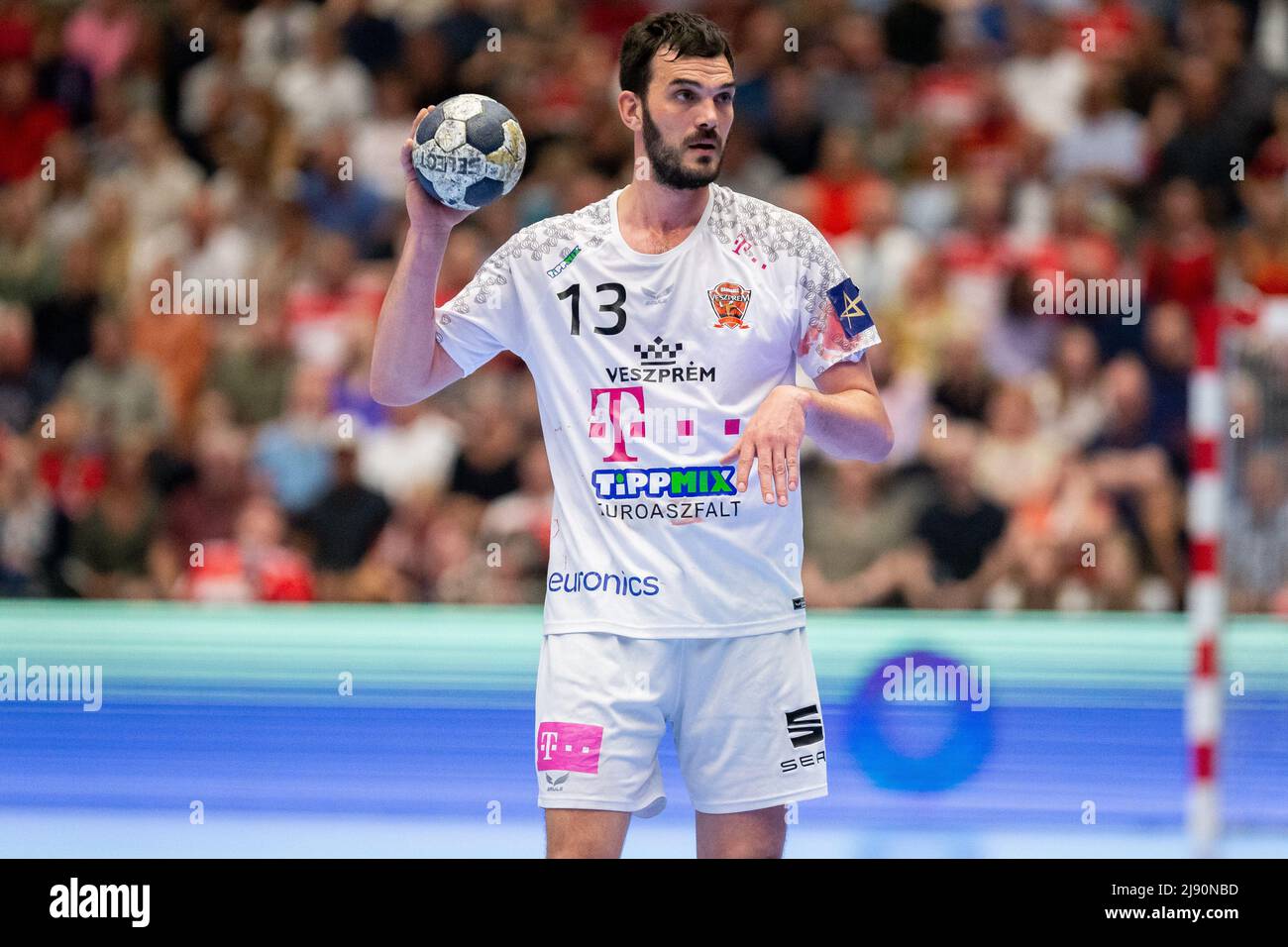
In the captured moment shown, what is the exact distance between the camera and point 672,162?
4.99 meters

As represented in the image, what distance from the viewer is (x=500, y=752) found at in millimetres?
8609

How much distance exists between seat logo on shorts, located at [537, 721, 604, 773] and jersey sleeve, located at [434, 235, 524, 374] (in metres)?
1.09

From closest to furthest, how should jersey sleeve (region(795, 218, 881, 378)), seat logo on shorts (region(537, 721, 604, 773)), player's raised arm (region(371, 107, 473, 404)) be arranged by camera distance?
seat logo on shorts (region(537, 721, 604, 773))
player's raised arm (region(371, 107, 473, 404))
jersey sleeve (region(795, 218, 881, 378))

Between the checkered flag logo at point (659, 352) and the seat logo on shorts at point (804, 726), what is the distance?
1028mm

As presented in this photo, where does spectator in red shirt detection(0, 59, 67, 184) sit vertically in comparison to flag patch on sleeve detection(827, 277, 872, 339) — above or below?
above

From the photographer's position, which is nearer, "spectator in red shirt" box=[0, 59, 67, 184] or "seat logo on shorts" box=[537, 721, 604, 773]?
"seat logo on shorts" box=[537, 721, 604, 773]

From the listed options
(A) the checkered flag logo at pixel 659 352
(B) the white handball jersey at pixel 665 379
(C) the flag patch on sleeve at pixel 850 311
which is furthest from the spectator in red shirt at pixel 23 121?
(C) the flag patch on sleeve at pixel 850 311

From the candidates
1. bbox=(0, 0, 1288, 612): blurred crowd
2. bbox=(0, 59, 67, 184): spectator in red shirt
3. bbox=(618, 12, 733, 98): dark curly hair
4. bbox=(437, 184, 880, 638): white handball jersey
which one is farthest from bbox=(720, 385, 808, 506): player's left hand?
bbox=(0, 59, 67, 184): spectator in red shirt

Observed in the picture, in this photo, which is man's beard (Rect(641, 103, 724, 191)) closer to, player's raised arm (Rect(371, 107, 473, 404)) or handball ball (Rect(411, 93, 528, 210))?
handball ball (Rect(411, 93, 528, 210))

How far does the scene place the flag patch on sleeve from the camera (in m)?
5.09

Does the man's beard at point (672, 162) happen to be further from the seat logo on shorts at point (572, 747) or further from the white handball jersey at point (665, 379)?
the seat logo on shorts at point (572, 747)

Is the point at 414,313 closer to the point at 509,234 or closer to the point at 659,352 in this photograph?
the point at 659,352

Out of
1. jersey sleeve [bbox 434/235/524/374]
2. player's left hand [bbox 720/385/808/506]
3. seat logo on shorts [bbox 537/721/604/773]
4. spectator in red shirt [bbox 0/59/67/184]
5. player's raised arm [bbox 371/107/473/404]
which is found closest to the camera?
player's left hand [bbox 720/385/808/506]

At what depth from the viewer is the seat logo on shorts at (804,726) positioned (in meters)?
4.95
